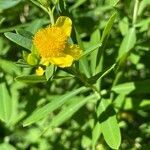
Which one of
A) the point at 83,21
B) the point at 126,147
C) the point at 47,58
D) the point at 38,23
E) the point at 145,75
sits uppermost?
the point at 47,58

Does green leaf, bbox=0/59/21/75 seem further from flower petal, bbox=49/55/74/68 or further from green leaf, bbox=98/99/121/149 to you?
flower petal, bbox=49/55/74/68

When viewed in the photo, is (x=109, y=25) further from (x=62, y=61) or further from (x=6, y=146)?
(x=6, y=146)

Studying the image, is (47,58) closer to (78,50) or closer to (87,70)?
(78,50)

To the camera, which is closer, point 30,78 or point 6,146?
point 30,78

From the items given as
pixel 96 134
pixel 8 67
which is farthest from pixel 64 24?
pixel 8 67

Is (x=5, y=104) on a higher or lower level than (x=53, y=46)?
lower

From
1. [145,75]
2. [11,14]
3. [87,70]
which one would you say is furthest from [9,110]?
[145,75]

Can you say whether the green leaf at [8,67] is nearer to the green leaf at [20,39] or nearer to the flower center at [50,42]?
the green leaf at [20,39]
